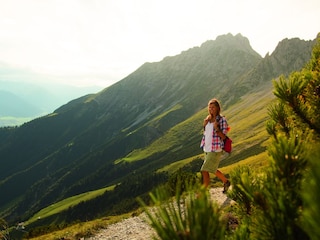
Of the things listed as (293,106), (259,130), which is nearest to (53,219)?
(259,130)

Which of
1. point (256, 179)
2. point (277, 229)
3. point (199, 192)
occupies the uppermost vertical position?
point (199, 192)

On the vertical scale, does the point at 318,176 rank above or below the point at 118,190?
above

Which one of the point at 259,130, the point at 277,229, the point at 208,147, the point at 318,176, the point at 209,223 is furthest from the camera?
the point at 259,130

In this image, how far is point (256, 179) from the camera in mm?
2945

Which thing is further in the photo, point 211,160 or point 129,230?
point 129,230

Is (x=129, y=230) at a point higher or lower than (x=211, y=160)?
lower

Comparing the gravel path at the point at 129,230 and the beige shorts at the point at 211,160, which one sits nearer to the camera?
the beige shorts at the point at 211,160

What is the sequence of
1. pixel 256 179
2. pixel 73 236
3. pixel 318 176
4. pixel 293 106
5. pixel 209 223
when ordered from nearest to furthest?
1. pixel 318 176
2. pixel 209 223
3. pixel 256 179
4. pixel 293 106
5. pixel 73 236

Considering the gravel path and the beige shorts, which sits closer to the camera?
the beige shorts

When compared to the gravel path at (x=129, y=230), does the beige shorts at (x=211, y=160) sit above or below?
above

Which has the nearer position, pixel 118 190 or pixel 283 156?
pixel 283 156

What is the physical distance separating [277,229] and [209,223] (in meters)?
0.62

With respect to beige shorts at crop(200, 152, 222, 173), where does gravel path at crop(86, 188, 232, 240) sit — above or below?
below

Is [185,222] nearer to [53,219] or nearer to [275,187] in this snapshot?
[275,187]
